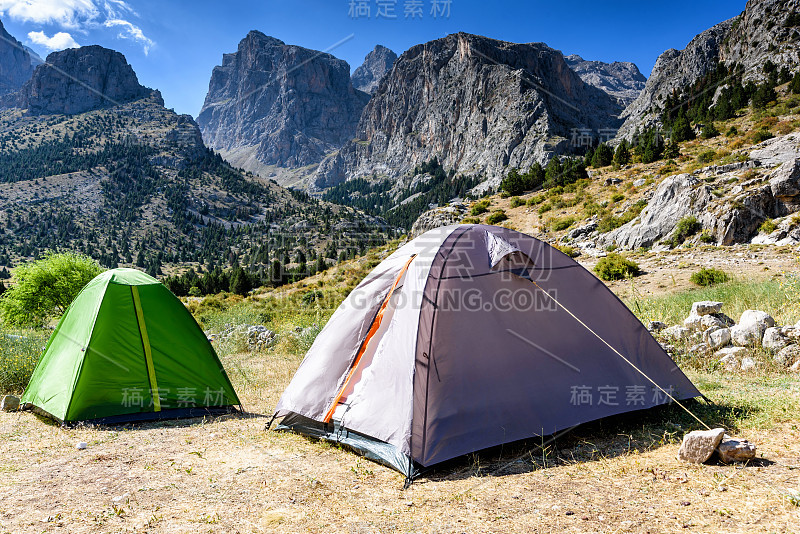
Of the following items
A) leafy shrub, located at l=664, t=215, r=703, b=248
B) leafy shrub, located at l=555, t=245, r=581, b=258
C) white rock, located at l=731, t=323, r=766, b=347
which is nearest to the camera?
white rock, located at l=731, t=323, r=766, b=347

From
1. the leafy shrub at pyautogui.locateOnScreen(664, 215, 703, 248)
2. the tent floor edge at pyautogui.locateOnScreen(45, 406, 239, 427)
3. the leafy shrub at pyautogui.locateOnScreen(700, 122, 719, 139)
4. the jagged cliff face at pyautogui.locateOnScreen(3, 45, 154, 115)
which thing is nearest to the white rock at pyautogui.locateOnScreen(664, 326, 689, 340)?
the tent floor edge at pyautogui.locateOnScreen(45, 406, 239, 427)

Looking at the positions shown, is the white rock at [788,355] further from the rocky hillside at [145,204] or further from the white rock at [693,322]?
the rocky hillside at [145,204]

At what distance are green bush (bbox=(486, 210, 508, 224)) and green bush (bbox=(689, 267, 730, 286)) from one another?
2157cm

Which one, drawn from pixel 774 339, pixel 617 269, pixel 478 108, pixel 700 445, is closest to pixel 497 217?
pixel 617 269

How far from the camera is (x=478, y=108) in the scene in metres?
130

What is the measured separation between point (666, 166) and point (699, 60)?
82650mm

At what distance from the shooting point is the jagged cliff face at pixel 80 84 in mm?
184250

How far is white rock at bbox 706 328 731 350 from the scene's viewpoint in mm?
7551

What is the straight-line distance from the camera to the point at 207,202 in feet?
421

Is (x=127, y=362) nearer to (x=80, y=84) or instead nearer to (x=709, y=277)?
(x=709, y=277)

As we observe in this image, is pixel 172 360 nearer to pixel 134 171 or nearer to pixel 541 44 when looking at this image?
pixel 134 171

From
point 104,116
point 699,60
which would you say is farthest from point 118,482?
point 104,116

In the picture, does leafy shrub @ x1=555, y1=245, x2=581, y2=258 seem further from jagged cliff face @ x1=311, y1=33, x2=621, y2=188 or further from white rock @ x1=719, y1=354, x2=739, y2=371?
jagged cliff face @ x1=311, y1=33, x2=621, y2=188

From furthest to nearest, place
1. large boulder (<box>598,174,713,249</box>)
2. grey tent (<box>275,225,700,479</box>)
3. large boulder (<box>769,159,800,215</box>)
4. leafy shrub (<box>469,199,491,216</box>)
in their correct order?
leafy shrub (<box>469,199,491,216</box>), large boulder (<box>598,174,713,249</box>), large boulder (<box>769,159,800,215</box>), grey tent (<box>275,225,700,479</box>)
